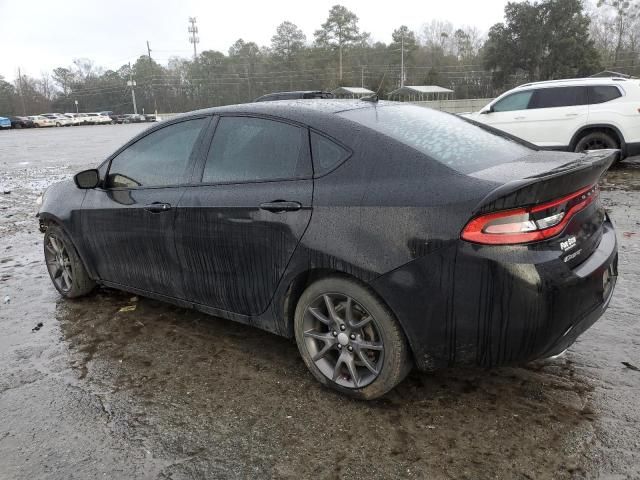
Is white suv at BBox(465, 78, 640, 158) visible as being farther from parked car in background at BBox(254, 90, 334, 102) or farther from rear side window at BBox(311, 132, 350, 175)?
rear side window at BBox(311, 132, 350, 175)

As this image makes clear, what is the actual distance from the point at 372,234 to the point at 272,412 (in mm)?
1127

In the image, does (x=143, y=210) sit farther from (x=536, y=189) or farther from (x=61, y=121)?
(x=61, y=121)

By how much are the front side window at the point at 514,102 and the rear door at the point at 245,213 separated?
350 inches

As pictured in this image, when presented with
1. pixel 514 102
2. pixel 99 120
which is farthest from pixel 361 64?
pixel 514 102

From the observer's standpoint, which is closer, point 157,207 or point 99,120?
point 157,207

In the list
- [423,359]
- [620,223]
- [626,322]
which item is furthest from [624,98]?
[423,359]

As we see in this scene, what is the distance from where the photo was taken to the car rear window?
277cm

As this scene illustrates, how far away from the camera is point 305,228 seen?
9.36 ft

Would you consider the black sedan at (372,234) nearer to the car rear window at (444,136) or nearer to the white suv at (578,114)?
the car rear window at (444,136)

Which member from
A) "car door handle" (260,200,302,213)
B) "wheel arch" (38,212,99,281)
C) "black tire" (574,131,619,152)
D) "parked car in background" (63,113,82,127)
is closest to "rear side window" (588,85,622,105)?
"black tire" (574,131,619,152)

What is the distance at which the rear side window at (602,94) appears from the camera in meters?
9.74

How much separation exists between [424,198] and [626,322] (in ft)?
7.20

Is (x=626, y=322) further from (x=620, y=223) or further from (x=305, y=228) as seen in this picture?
(x=620, y=223)

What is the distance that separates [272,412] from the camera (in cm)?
285
